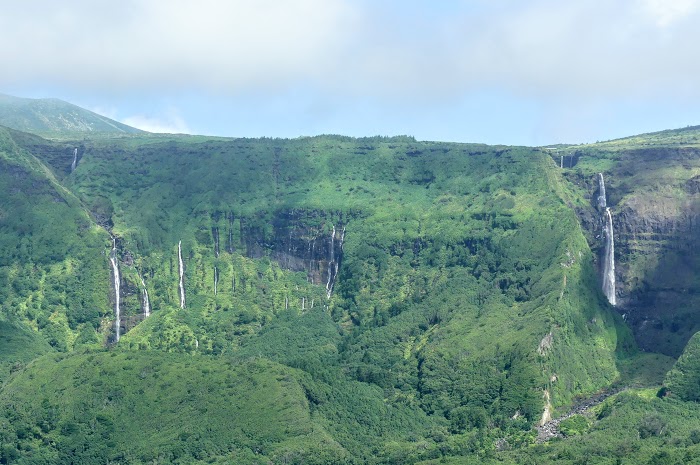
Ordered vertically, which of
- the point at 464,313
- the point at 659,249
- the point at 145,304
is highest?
the point at 659,249

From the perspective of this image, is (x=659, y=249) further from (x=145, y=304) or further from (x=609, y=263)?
(x=145, y=304)

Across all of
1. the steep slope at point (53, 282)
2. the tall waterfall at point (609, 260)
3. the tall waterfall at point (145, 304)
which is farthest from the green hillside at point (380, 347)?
the tall waterfall at point (609, 260)

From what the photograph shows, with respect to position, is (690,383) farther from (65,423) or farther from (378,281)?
(65,423)

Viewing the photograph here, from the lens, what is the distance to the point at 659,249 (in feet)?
627

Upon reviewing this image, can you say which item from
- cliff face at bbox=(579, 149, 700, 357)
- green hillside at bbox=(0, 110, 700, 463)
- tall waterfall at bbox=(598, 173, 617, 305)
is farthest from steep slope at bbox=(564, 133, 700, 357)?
tall waterfall at bbox=(598, 173, 617, 305)

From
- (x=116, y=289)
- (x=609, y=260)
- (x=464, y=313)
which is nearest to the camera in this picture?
(x=464, y=313)

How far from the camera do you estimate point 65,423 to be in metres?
142

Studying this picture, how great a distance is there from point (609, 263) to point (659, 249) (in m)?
8.55

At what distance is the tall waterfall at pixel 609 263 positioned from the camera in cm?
19325

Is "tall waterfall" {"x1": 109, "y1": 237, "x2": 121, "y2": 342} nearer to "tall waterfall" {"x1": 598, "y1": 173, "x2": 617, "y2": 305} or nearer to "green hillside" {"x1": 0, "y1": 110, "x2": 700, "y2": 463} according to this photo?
"green hillside" {"x1": 0, "y1": 110, "x2": 700, "y2": 463}

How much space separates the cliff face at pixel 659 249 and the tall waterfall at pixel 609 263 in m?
0.83

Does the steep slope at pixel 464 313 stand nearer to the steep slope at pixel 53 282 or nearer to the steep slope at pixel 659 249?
the steep slope at pixel 53 282

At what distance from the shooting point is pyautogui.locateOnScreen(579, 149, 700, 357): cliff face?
607ft

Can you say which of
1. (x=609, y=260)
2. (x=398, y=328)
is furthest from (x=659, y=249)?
(x=398, y=328)
